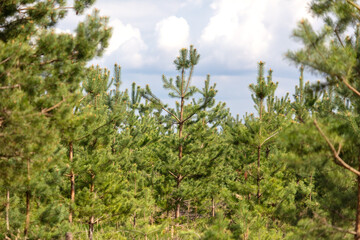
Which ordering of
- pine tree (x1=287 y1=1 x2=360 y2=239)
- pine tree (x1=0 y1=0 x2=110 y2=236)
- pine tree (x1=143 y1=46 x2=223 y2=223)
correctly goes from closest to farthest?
pine tree (x1=287 y1=1 x2=360 y2=239) → pine tree (x1=0 y1=0 x2=110 y2=236) → pine tree (x1=143 y1=46 x2=223 y2=223)

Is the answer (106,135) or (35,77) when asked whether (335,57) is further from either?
(106,135)

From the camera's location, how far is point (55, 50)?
725 cm

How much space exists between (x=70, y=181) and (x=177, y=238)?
3798 millimetres

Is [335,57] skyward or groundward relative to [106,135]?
skyward

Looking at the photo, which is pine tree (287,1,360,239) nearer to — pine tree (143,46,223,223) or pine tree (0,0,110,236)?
pine tree (0,0,110,236)

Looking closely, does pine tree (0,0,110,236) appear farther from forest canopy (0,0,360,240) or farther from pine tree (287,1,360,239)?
pine tree (287,1,360,239)

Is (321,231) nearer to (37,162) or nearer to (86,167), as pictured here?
(37,162)

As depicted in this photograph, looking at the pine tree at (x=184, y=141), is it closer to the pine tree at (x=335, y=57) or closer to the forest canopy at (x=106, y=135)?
the forest canopy at (x=106, y=135)

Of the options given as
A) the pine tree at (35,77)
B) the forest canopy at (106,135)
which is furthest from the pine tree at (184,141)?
the pine tree at (35,77)

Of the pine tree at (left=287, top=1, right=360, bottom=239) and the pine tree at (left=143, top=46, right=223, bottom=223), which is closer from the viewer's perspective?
the pine tree at (left=287, top=1, right=360, bottom=239)

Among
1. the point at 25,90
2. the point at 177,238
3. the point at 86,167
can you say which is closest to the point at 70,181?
the point at 86,167

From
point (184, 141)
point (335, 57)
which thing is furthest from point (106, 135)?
point (335, 57)

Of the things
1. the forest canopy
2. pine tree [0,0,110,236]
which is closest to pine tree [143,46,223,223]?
the forest canopy

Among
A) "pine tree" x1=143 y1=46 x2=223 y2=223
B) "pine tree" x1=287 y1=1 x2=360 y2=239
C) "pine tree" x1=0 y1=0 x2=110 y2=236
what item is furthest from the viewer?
"pine tree" x1=143 y1=46 x2=223 y2=223
